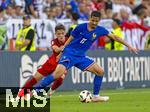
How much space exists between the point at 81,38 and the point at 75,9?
31.8 feet

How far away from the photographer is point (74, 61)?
60.6ft

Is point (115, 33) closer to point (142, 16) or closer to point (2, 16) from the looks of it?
point (142, 16)

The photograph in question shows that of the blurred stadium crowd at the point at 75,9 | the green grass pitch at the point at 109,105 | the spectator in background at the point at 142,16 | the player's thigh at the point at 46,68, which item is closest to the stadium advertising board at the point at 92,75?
the blurred stadium crowd at the point at 75,9

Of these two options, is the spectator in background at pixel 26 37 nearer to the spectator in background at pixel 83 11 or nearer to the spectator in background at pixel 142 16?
the spectator in background at pixel 83 11

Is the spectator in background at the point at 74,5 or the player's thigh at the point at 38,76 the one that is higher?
the spectator in background at the point at 74,5

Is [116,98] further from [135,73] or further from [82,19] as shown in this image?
[82,19]

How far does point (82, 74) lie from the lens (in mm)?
25016

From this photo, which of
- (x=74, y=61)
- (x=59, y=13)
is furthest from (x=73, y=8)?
(x=74, y=61)

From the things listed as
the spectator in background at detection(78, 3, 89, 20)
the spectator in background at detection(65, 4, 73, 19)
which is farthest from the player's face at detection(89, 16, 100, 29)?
the spectator in background at detection(78, 3, 89, 20)

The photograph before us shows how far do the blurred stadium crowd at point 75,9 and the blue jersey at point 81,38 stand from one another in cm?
686

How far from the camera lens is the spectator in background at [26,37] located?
2342 centimetres

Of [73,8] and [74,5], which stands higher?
[74,5]

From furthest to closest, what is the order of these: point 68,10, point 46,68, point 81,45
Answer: point 68,10, point 46,68, point 81,45

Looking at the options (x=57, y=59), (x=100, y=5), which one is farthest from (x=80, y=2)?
(x=57, y=59)
